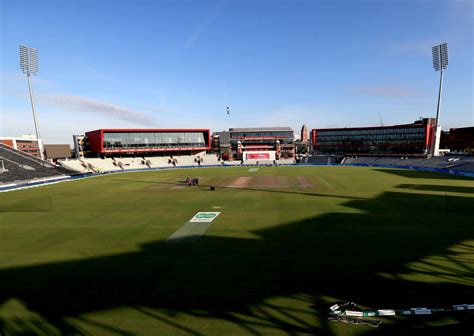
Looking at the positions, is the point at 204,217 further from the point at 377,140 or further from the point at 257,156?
the point at 377,140

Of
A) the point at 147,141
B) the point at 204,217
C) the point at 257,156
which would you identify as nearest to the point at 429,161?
the point at 257,156

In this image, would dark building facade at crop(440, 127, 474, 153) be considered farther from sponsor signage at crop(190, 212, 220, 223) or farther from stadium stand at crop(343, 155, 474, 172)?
sponsor signage at crop(190, 212, 220, 223)

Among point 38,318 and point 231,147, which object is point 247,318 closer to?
point 38,318

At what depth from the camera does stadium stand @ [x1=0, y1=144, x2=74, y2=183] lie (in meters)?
50.8

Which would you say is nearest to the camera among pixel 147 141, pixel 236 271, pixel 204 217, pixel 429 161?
pixel 236 271

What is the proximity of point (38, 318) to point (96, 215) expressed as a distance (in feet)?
51.4

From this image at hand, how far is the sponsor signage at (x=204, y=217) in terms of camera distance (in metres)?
20.4

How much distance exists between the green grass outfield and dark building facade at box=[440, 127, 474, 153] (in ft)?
456

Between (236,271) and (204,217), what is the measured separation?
10.2 meters

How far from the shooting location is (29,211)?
25375 mm

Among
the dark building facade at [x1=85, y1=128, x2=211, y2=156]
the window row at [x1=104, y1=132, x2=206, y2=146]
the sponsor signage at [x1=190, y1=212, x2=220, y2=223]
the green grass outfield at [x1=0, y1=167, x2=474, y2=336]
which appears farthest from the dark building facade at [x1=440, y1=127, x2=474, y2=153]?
the sponsor signage at [x1=190, y1=212, x2=220, y2=223]

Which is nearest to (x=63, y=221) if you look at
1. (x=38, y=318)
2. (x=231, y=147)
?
(x=38, y=318)

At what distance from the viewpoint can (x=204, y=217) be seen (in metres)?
21.4

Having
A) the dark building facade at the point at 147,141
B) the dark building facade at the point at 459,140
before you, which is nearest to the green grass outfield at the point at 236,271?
the dark building facade at the point at 147,141
